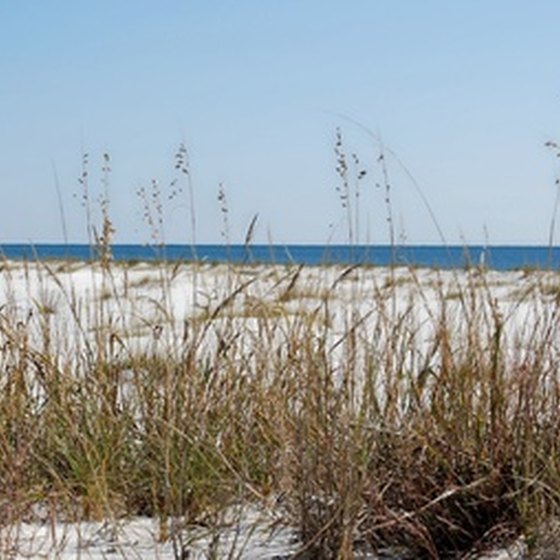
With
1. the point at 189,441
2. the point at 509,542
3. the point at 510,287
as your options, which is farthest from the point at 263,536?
the point at 510,287

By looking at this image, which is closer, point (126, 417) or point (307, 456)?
point (307, 456)

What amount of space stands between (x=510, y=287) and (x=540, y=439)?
7192 mm

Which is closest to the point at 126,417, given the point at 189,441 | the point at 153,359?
the point at 153,359

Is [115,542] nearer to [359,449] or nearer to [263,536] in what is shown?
[263,536]

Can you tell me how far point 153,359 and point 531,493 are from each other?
1010 mm

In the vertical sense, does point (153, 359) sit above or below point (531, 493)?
above

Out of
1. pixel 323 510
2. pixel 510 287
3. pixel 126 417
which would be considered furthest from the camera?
pixel 510 287

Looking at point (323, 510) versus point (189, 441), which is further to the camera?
point (189, 441)

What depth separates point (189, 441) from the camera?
7.73 ft

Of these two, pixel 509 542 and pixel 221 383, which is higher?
pixel 221 383

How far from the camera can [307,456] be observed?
213 cm

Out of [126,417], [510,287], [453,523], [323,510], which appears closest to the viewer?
[323,510]

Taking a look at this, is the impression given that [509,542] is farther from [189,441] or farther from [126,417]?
[126,417]

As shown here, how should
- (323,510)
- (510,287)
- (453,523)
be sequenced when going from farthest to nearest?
(510,287)
(453,523)
(323,510)
